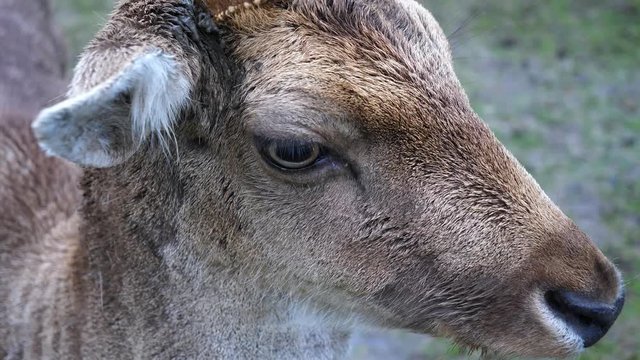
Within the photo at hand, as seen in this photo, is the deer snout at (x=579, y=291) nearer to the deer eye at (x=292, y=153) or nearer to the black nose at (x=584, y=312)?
the black nose at (x=584, y=312)

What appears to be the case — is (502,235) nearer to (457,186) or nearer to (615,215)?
→ (457,186)

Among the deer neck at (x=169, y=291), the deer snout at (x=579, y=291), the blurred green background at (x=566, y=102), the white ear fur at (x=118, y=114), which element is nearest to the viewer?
the white ear fur at (x=118, y=114)

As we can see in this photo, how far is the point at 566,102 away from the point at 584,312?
609 cm

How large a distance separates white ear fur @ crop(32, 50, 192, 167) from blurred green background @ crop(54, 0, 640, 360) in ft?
10.7

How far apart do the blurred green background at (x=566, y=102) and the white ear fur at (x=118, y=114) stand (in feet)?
10.7

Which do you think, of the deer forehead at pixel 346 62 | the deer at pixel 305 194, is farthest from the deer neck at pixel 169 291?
the deer forehead at pixel 346 62

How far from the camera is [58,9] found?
10.6m

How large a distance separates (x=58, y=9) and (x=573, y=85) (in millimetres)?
6073

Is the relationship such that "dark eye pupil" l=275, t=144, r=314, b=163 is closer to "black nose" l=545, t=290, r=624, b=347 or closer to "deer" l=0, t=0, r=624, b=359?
"deer" l=0, t=0, r=624, b=359

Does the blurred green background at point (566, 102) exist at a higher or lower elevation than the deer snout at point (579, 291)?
higher

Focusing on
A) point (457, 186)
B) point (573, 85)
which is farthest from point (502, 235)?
point (573, 85)

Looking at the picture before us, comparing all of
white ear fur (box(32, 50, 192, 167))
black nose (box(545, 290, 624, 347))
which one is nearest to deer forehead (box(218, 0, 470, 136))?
white ear fur (box(32, 50, 192, 167))

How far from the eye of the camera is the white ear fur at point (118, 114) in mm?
2639

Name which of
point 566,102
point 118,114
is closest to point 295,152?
point 118,114
